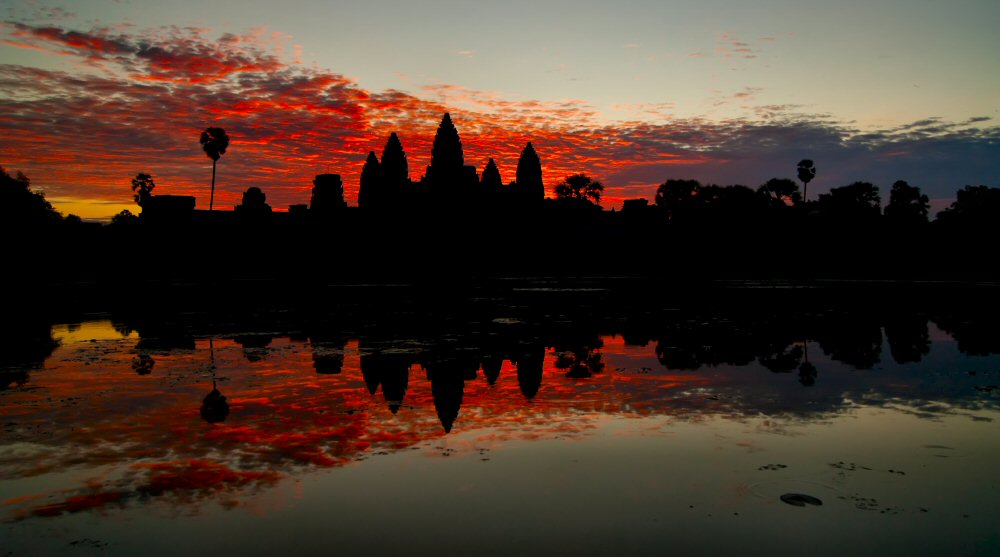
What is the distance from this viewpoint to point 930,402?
12234 millimetres

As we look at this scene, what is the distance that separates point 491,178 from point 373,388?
132057mm

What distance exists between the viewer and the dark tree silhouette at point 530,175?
14275 cm

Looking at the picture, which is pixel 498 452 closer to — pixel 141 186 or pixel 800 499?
pixel 800 499

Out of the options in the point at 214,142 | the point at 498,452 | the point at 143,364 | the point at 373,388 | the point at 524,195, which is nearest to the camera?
the point at 498,452

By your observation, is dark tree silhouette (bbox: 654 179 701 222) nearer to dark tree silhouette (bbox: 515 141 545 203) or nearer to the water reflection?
dark tree silhouette (bbox: 515 141 545 203)

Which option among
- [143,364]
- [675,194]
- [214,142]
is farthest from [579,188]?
[143,364]

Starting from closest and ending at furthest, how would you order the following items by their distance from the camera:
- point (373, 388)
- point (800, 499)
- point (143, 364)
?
1. point (800, 499)
2. point (373, 388)
3. point (143, 364)

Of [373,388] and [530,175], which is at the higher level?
[530,175]

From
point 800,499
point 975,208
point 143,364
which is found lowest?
point 143,364

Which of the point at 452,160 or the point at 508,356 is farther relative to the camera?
the point at 452,160

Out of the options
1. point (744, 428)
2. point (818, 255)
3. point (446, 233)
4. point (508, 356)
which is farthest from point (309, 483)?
point (446, 233)

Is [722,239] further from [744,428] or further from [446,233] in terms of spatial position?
[744,428]

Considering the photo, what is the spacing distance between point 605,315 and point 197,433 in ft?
70.3

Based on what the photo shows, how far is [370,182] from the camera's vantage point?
464 feet
